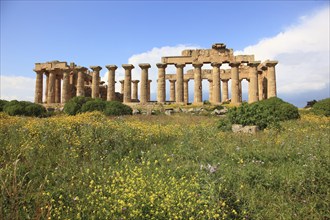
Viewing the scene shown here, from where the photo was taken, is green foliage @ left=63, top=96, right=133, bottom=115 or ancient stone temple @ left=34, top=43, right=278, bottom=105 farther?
ancient stone temple @ left=34, top=43, right=278, bottom=105

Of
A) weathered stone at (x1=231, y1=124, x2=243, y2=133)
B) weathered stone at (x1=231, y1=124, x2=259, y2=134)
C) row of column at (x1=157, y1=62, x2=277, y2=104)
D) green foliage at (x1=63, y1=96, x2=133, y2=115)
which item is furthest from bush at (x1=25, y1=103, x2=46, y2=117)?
weathered stone at (x1=231, y1=124, x2=259, y2=134)

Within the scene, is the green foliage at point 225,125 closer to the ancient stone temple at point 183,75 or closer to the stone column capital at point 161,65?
the ancient stone temple at point 183,75

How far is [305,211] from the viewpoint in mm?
4715

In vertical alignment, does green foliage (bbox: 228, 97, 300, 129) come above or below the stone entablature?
below

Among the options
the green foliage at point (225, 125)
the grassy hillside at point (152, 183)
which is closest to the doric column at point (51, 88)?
the green foliage at point (225, 125)

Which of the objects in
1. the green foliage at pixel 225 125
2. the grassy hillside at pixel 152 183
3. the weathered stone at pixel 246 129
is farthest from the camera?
the green foliage at pixel 225 125

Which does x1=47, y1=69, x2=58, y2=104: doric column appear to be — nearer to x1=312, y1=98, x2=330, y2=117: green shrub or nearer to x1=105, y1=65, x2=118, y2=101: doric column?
x1=105, y1=65, x2=118, y2=101: doric column

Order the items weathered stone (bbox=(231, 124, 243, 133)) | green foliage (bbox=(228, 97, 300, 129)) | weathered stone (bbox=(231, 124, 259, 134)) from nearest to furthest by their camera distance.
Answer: weathered stone (bbox=(231, 124, 259, 134))
weathered stone (bbox=(231, 124, 243, 133))
green foliage (bbox=(228, 97, 300, 129))

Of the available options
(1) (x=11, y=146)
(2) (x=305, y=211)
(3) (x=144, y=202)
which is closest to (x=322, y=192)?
(2) (x=305, y=211)

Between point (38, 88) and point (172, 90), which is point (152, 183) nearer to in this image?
point (38, 88)

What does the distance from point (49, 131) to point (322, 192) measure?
316 inches

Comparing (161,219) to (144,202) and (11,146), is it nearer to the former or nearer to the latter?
(144,202)

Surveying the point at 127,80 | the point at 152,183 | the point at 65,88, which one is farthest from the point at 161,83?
the point at 152,183

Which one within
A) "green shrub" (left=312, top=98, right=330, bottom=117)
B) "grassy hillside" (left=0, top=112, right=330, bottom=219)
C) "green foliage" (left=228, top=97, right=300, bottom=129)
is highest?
"green shrub" (left=312, top=98, right=330, bottom=117)
